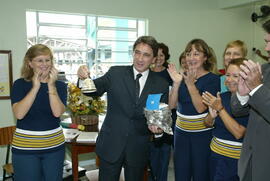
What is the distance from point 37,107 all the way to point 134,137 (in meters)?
0.72

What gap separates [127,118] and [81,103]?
3.07 feet

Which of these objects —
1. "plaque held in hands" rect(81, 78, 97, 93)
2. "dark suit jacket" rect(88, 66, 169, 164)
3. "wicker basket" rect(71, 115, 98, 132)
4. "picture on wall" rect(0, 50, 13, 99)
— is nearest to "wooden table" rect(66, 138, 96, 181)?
"wicker basket" rect(71, 115, 98, 132)

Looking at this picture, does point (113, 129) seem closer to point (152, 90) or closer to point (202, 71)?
point (152, 90)

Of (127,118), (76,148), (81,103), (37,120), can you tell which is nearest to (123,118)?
(127,118)

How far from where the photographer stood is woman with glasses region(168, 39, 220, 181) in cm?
200

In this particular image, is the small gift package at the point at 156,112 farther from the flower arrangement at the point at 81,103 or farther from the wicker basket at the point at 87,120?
the wicker basket at the point at 87,120

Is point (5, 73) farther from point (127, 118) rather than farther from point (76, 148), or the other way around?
point (127, 118)

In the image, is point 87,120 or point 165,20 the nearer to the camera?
point 87,120

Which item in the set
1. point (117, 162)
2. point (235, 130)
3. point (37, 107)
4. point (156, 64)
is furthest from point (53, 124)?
point (156, 64)

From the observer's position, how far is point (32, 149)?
1754 millimetres

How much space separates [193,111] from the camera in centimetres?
206

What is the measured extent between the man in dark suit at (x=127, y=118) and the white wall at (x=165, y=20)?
1.97 m

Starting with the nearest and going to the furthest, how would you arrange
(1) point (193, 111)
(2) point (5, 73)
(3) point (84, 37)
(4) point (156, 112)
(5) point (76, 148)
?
(4) point (156, 112), (1) point (193, 111), (5) point (76, 148), (2) point (5, 73), (3) point (84, 37)

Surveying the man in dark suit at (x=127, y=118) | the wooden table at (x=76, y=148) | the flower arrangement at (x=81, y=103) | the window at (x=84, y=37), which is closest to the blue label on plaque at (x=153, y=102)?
the man in dark suit at (x=127, y=118)
